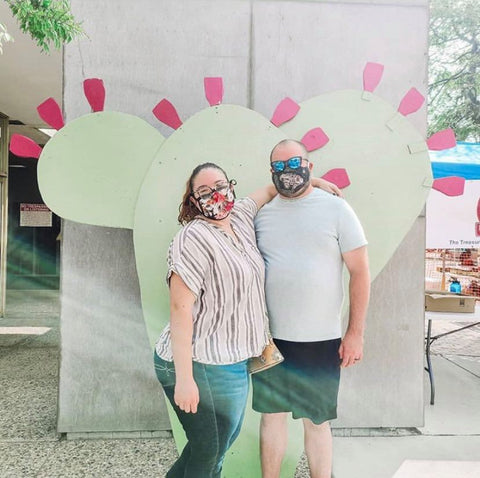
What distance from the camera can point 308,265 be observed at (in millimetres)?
2225

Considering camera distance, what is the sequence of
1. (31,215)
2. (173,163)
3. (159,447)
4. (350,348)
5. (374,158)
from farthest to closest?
(31,215), (159,447), (374,158), (173,163), (350,348)

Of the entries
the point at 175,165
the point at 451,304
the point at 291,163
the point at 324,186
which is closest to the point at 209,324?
the point at 291,163

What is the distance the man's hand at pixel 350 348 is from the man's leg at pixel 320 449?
33 centimetres

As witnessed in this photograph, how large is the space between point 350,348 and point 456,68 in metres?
13.9

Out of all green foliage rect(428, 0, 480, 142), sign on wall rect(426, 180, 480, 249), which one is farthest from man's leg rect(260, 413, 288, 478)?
green foliage rect(428, 0, 480, 142)

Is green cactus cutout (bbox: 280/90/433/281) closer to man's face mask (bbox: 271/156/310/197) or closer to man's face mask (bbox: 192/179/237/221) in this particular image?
man's face mask (bbox: 271/156/310/197)

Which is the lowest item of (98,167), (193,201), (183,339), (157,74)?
(183,339)

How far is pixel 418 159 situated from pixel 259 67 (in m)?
1.21

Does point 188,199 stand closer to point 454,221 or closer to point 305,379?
point 305,379

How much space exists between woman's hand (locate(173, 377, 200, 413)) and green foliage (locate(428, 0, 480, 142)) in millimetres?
13307

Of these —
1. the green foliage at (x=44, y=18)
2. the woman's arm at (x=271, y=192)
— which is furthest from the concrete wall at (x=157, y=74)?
the woman's arm at (x=271, y=192)

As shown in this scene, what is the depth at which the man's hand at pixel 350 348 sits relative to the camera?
2318mm

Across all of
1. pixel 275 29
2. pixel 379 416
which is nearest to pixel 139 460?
pixel 379 416

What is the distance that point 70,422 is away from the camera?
339 cm
